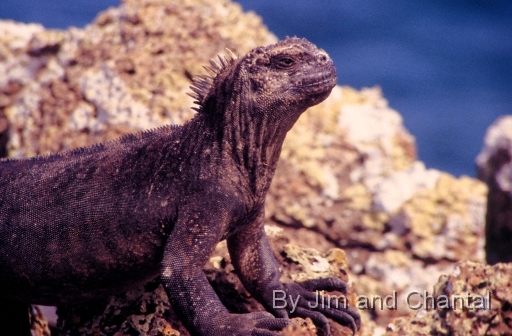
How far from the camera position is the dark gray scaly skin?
11.0 feet

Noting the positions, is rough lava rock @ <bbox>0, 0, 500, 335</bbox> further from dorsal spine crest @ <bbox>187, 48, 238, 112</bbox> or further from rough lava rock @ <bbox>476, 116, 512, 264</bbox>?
dorsal spine crest @ <bbox>187, 48, 238, 112</bbox>

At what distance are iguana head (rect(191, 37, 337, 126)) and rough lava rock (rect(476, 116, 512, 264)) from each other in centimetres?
454

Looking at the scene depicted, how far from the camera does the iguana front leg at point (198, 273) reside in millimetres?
3275

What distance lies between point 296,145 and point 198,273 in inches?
121

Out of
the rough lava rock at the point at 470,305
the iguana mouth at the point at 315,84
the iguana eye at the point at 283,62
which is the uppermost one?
the iguana eye at the point at 283,62

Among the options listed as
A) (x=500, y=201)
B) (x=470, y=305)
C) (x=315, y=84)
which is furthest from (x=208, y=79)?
(x=500, y=201)

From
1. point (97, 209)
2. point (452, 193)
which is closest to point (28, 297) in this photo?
point (97, 209)

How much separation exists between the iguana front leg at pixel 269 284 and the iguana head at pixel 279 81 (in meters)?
0.79

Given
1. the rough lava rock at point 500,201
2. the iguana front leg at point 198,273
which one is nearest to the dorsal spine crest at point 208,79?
the iguana front leg at point 198,273

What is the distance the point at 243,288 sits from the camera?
4102 millimetres

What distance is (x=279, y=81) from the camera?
3.38 m

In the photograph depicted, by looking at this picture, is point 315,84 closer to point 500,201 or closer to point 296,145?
point 296,145

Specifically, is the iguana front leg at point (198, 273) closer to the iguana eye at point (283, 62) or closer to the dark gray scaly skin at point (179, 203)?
the dark gray scaly skin at point (179, 203)

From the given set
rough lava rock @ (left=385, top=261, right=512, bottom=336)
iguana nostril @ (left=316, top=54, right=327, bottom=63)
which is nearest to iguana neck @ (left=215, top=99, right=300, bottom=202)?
→ iguana nostril @ (left=316, top=54, right=327, bottom=63)
